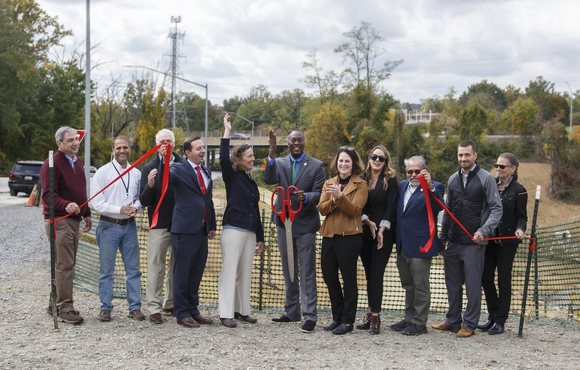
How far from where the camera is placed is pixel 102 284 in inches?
199

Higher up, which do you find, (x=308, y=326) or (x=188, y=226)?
(x=188, y=226)

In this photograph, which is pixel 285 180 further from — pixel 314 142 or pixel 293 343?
pixel 314 142

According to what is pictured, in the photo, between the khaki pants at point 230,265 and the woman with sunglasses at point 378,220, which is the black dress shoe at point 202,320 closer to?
the khaki pants at point 230,265

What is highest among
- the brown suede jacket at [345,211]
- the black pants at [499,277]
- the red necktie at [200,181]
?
the red necktie at [200,181]

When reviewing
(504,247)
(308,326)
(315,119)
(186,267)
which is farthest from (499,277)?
(315,119)

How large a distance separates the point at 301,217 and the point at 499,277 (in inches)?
86.3

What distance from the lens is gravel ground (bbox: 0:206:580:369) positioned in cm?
400

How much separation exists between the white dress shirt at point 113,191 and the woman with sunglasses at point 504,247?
149 inches

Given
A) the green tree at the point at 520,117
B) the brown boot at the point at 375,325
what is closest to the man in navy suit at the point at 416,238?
the brown boot at the point at 375,325

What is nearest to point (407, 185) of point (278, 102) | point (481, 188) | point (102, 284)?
point (481, 188)

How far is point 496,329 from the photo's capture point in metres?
5.01

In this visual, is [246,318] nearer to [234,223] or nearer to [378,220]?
[234,223]

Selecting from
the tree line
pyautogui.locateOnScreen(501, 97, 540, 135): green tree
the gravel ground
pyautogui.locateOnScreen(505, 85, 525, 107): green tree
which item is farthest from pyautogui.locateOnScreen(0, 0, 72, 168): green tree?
pyautogui.locateOnScreen(505, 85, 525, 107): green tree

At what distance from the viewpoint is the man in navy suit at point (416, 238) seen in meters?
4.83
